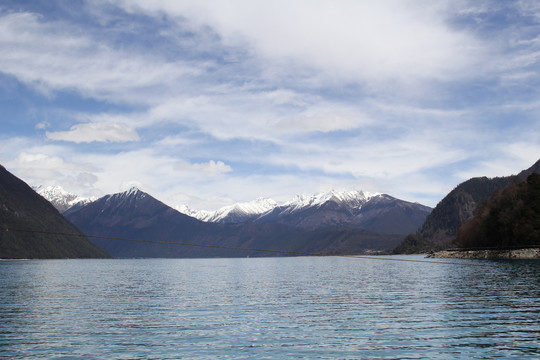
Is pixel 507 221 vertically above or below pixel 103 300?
above

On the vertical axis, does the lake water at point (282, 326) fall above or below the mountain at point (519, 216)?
below

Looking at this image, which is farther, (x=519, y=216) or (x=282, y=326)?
(x=519, y=216)

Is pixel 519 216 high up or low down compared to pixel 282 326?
up

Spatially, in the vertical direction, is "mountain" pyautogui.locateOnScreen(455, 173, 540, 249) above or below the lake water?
above

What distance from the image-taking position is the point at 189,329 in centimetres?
3844

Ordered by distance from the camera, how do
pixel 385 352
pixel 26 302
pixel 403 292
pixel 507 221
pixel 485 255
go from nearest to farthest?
pixel 385 352 → pixel 26 302 → pixel 403 292 → pixel 507 221 → pixel 485 255

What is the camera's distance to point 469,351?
2891 cm

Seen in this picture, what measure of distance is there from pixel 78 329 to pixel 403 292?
140 feet

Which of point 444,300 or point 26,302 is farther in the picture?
point 26,302

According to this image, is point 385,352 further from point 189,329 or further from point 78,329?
point 78,329

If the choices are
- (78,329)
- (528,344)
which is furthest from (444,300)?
(78,329)

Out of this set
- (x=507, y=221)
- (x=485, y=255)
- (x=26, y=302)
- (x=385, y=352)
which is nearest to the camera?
(x=385, y=352)

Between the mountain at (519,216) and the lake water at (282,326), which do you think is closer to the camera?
the lake water at (282,326)

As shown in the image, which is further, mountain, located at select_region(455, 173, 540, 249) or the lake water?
mountain, located at select_region(455, 173, 540, 249)
